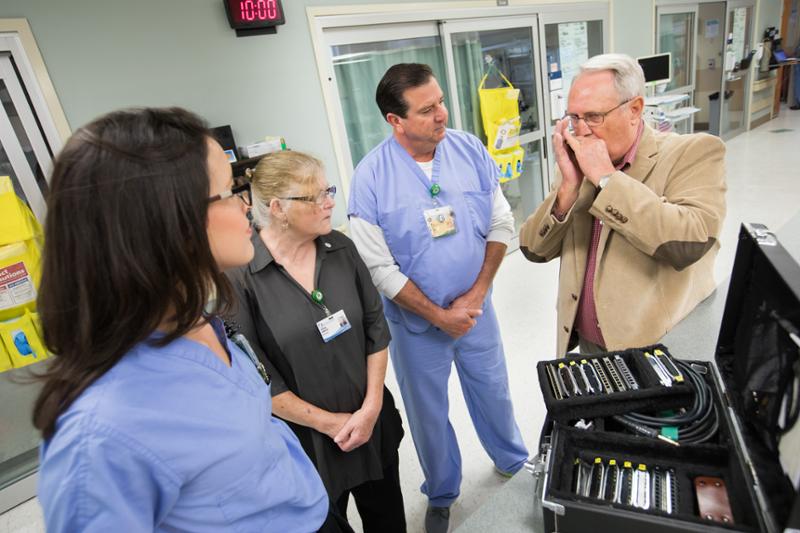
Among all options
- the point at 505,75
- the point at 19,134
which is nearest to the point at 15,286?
the point at 19,134

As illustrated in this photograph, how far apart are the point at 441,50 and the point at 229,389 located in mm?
3312

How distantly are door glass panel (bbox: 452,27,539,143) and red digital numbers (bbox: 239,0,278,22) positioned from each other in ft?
5.18

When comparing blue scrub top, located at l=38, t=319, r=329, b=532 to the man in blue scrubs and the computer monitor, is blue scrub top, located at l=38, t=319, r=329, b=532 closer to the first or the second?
the man in blue scrubs

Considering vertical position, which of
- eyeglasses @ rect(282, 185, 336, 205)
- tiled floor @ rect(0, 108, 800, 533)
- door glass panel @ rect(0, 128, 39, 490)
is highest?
eyeglasses @ rect(282, 185, 336, 205)

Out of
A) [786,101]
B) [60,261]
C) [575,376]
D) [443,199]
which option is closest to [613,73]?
[443,199]

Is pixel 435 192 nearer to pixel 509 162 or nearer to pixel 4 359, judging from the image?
pixel 4 359

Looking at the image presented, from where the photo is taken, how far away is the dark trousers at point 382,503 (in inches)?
57.9

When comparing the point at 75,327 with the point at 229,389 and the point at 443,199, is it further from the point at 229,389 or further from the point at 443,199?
the point at 443,199

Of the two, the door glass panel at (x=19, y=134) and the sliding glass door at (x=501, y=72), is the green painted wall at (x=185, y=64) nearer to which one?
the door glass panel at (x=19, y=134)

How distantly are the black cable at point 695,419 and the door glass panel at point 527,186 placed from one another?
11.8 ft

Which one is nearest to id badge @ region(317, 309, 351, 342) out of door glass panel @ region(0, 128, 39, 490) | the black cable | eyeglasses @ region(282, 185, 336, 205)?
eyeglasses @ region(282, 185, 336, 205)

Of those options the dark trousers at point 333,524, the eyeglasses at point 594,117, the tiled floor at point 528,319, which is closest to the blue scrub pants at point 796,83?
the tiled floor at point 528,319

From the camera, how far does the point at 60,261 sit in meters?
0.57

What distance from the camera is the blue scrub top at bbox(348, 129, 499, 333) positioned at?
1595mm
